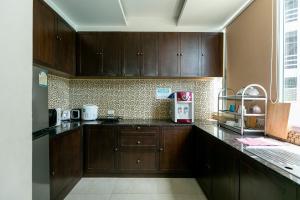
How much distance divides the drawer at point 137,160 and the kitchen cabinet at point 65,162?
2.10ft

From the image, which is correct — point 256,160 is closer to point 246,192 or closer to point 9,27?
point 246,192

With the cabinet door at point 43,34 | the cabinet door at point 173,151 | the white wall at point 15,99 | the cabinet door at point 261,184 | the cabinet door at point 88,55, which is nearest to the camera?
the white wall at point 15,99

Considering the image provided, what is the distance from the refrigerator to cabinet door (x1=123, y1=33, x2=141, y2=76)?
56.5 inches

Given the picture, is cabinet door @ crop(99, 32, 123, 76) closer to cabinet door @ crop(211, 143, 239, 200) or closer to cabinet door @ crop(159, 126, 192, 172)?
cabinet door @ crop(159, 126, 192, 172)

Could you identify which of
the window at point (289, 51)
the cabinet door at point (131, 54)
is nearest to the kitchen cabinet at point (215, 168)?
the window at point (289, 51)

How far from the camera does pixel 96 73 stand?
364 cm

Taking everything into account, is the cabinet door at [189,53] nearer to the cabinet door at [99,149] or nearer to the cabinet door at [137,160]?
the cabinet door at [137,160]

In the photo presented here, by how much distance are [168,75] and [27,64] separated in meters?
2.90

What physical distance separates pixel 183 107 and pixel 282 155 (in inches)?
79.0

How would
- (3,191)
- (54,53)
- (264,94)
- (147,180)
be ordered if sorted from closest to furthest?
(3,191), (264,94), (54,53), (147,180)

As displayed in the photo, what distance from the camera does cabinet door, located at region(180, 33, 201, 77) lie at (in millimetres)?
3646

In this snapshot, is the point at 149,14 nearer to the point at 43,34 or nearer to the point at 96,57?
the point at 96,57

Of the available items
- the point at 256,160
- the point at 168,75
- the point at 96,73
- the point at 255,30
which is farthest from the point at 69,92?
the point at 256,160

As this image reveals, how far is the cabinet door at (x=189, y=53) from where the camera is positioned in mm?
3646
